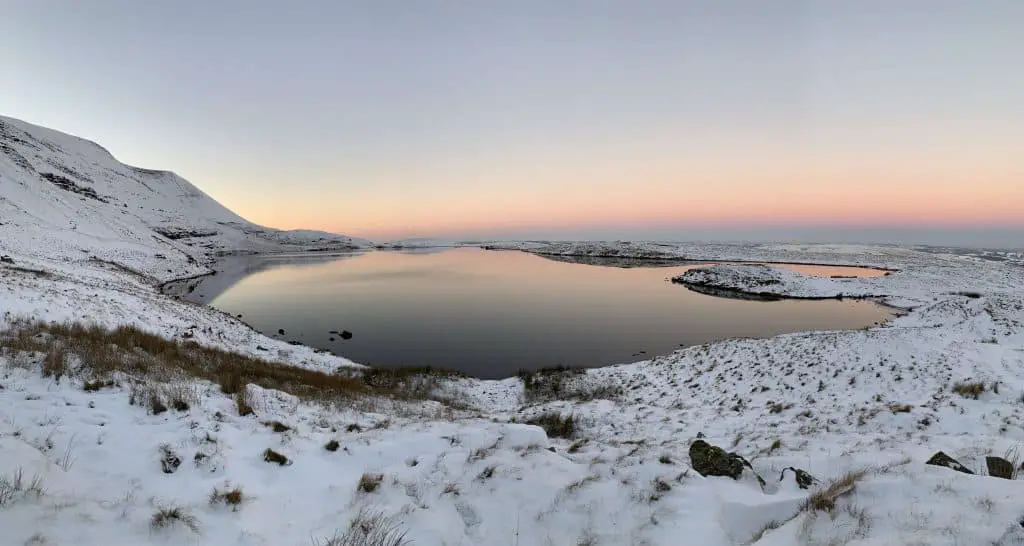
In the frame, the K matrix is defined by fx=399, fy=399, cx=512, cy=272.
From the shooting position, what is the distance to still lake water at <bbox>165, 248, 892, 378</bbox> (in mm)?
24030

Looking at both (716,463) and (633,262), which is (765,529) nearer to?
(716,463)

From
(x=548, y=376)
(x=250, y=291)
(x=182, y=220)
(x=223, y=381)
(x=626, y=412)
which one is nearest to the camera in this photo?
(x=223, y=381)

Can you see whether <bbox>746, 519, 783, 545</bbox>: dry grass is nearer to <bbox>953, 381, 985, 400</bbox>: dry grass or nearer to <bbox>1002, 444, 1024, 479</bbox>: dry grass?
<bbox>1002, 444, 1024, 479</bbox>: dry grass

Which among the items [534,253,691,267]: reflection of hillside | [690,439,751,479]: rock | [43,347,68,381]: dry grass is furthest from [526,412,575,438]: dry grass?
[534,253,691,267]: reflection of hillside

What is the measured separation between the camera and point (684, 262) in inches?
3656

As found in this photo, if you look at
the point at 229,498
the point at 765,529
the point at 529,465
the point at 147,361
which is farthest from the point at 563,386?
the point at 229,498

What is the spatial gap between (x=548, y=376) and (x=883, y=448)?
13.0 metres

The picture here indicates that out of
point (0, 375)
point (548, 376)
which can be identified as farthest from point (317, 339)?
point (0, 375)

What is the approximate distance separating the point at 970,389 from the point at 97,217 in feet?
337

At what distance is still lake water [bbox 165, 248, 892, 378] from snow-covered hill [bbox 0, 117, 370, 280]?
1120cm

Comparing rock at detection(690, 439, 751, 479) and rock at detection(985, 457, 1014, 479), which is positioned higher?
rock at detection(985, 457, 1014, 479)

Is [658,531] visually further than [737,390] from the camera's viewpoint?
No

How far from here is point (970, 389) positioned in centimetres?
955

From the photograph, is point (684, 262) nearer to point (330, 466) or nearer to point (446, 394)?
point (446, 394)
